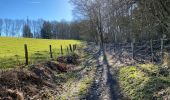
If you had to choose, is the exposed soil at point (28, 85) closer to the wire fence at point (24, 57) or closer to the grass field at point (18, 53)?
the wire fence at point (24, 57)

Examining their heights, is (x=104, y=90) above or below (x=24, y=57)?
below

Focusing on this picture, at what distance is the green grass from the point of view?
11.4 m

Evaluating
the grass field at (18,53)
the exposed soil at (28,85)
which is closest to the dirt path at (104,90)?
the exposed soil at (28,85)

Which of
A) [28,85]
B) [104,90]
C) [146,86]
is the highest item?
[146,86]

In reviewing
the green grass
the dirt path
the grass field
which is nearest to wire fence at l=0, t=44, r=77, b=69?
the grass field

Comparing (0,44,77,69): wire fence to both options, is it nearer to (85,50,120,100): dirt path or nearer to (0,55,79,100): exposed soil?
(0,55,79,100): exposed soil

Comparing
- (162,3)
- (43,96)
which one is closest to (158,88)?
(43,96)

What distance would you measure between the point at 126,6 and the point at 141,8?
1299 mm

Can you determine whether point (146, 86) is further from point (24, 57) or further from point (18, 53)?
point (18, 53)

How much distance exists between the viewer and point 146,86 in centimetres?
1289

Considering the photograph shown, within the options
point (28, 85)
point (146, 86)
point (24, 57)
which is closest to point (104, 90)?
point (146, 86)

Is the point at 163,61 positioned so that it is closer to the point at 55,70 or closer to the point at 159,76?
the point at 159,76

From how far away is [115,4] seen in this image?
57.0 feet

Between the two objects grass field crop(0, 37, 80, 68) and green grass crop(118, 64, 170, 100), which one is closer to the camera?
green grass crop(118, 64, 170, 100)
